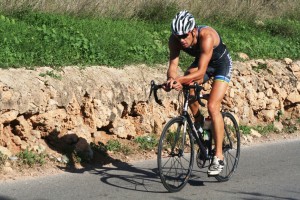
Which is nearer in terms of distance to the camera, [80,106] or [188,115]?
[188,115]

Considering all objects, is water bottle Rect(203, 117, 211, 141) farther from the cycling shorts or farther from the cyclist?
the cycling shorts

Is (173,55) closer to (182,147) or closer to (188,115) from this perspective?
(188,115)

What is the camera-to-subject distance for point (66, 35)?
467 inches

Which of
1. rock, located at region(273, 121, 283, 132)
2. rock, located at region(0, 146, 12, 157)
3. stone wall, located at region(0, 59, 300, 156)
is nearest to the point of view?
rock, located at region(0, 146, 12, 157)

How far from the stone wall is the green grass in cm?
30

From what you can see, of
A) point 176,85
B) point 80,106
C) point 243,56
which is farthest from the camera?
point 243,56

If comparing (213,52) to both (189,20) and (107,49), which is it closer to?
(189,20)

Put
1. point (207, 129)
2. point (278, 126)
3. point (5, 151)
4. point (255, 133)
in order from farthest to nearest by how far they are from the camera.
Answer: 1. point (278, 126)
2. point (255, 133)
3. point (5, 151)
4. point (207, 129)

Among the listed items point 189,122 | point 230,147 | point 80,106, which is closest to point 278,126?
point 230,147

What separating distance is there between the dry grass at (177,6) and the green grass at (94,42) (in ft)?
0.83

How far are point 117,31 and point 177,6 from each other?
12.7 ft

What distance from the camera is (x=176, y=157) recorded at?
8.61 metres

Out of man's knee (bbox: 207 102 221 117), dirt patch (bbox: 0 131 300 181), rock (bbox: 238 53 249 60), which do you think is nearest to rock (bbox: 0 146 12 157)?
dirt patch (bbox: 0 131 300 181)

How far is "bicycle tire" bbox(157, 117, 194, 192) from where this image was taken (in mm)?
8508
